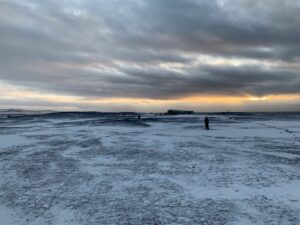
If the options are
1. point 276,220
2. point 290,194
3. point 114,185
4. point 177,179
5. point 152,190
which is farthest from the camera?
point 177,179

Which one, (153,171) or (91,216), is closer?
(91,216)

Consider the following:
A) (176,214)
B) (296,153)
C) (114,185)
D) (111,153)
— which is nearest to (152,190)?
(114,185)

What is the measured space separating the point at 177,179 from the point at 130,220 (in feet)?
13.5

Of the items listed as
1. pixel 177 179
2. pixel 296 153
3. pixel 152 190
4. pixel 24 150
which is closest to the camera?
pixel 152 190

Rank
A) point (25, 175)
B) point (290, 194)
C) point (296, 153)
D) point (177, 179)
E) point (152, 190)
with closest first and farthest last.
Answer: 1. point (290, 194)
2. point (152, 190)
3. point (177, 179)
4. point (25, 175)
5. point (296, 153)

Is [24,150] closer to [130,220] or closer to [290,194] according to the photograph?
[130,220]

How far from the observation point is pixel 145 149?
62.1ft

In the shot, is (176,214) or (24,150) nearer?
(176,214)

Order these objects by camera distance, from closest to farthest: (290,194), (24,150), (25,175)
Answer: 1. (290,194)
2. (25,175)
3. (24,150)

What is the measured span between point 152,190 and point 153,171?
2814 mm

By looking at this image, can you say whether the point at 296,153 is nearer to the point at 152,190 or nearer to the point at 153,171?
the point at 153,171

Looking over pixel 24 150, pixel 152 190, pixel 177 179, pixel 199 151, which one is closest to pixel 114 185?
pixel 152 190

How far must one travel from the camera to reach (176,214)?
7.51 meters

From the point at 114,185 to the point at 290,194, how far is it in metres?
5.46
